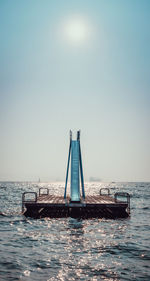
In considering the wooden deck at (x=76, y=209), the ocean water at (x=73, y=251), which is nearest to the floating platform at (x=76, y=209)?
the wooden deck at (x=76, y=209)

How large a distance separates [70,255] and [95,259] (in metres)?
1.09

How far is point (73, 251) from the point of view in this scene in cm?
1051

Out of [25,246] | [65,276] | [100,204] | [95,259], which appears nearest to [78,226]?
[100,204]

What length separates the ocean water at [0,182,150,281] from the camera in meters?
7.95

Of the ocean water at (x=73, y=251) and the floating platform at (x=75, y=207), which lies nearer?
the ocean water at (x=73, y=251)

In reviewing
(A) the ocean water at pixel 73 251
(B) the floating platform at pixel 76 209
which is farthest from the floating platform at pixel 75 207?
(A) the ocean water at pixel 73 251

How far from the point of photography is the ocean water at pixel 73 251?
26.1 feet

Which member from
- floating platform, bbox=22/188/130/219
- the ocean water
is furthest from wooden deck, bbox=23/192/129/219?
the ocean water

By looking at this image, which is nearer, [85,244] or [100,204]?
[85,244]

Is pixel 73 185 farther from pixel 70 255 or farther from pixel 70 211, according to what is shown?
pixel 70 255

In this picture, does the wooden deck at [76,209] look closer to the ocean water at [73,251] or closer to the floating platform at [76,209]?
the floating platform at [76,209]

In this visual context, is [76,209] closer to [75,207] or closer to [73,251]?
[75,207]

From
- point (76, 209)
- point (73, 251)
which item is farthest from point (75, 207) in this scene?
point (73, 251)

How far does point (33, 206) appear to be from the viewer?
1917 centimetres
